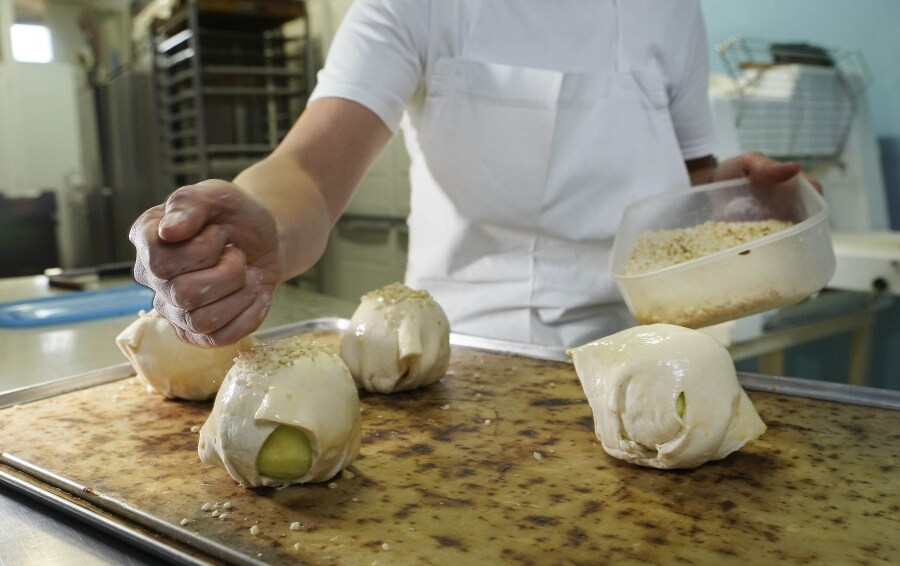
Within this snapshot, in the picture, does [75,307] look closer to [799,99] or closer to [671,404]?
[671,404]

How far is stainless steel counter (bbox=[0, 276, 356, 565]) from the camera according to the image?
0.62m

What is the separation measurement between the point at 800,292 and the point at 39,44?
23.4ft

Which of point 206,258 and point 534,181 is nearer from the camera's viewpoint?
point 206,258

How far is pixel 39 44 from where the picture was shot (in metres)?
6.48

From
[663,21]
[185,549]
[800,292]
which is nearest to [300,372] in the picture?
[185,549]

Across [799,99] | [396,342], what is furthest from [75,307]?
[799,99]

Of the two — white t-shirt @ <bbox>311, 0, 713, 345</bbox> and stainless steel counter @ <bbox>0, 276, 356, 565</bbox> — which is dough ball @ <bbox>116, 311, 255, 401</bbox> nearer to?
stainless steel counter @ <bbox>0, 276, 356, 565</bbox>

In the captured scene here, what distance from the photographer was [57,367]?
1.22 m

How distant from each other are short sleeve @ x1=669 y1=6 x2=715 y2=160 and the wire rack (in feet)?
2.88

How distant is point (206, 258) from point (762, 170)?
2.84ft

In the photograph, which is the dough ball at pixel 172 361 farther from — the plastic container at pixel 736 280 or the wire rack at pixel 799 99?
the wire rack at pixel 799 99

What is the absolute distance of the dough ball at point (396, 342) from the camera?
3.21ft

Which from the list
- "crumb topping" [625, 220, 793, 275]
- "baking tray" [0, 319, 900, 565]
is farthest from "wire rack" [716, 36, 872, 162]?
"baking tray" [0, 319, 900, 565]


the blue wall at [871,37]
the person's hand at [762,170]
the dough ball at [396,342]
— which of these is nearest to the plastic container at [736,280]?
the person's hand at [762,170]
